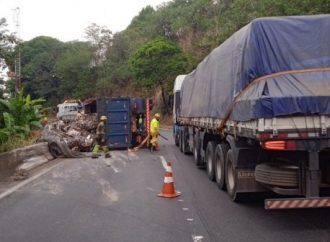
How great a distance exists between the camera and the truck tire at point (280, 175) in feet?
24.6

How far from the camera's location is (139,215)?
8.60 m

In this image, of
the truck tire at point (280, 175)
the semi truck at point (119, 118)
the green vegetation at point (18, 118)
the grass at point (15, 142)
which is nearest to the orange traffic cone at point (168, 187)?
the truck tire at point (280, 175)

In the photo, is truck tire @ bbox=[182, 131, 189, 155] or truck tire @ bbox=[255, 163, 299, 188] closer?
truck tire @ bbox=[255, 163, 299, 188]

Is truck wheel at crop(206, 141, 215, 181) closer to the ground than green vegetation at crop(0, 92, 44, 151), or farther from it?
closer to the ground

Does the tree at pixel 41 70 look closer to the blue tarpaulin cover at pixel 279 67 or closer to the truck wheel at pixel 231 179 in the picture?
the truck wheel at pixel 231 179

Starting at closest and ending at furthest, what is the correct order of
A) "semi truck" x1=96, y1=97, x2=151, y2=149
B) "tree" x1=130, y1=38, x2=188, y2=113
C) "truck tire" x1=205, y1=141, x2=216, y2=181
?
"truck tire" x1=205, y1=141, x2=216, y2=181 → "semi truck" x1=96, y1=97, x2=151, y2=149 → "tree" x1=130, y1=38, x2=188, y2=113

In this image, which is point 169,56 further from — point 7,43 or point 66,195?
point 66,195

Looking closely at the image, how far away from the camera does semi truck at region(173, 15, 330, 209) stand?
723cm

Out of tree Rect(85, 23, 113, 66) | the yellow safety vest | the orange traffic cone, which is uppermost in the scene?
tree Rect(85, 23, 113, 66)

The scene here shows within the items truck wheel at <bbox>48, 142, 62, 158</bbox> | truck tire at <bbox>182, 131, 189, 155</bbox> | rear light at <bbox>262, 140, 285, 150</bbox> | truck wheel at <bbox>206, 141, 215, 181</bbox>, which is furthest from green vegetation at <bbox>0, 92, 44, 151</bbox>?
rear light at <bbox>262, 140, 285, 150</bbox>

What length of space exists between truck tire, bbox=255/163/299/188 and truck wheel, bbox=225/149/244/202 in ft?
3.25

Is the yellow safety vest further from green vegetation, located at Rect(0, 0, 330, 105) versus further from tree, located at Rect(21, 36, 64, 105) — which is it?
tree, located at Rect(21, 36, 64, 105)

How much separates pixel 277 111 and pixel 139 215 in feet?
9.79

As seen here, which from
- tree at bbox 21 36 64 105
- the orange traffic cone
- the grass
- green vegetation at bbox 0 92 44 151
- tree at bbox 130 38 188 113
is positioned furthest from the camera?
tree at bbox 21 36 64 105
